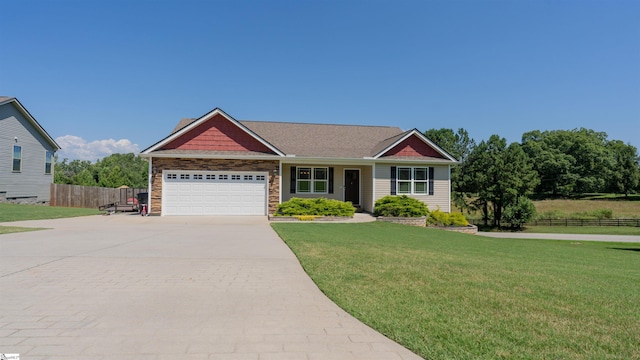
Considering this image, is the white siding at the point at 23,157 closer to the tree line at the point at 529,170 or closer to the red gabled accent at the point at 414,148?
the red gabled accent at the point at 414,148

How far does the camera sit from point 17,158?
23297 mm

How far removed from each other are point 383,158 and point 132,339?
17.1m

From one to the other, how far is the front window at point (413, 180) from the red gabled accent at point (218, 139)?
7.50m

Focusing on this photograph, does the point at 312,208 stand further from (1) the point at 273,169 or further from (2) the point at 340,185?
(2) the point at 340,185

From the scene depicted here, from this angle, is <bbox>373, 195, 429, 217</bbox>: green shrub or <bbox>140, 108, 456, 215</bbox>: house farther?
<bbox>373, 195, 429, 217</bbox>: green shrub

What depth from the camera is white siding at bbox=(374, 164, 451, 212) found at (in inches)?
772

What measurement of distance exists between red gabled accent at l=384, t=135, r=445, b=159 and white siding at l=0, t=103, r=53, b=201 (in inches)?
969

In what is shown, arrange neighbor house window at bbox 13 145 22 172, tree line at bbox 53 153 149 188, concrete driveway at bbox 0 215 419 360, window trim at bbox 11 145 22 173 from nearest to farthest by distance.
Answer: concrete driveway at bbox 0 215 419 360
window trim at bbox 11 145 22 173
neighbor house window at bbox 13 145 22 172
tree line at bbox 53 153 149 188

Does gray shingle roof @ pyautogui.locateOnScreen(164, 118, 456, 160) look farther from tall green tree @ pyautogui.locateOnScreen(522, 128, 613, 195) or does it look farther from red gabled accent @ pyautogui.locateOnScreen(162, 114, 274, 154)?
tall green tree @ pyautogui.locateOnScreen(522, 128, 613, 195)

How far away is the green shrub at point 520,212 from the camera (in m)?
28.8

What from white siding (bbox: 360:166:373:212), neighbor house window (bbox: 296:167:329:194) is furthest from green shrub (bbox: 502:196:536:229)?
neighbor house window (bbox: 296:167:329:194)

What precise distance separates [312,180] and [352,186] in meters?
2.65

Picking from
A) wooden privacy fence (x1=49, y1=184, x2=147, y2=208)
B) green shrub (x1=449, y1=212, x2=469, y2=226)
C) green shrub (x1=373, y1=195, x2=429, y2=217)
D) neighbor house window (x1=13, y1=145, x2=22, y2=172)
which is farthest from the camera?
wooden privacy fence (x1=49, y1=184, x2=147, y2=208)

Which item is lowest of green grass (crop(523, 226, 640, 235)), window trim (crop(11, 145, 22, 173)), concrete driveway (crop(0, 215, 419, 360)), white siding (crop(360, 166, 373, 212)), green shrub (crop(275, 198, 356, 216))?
green grass (crop(523, 226, 640, 235))
